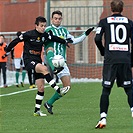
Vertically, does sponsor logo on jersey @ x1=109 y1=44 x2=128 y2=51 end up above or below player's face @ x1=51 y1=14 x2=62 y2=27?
below

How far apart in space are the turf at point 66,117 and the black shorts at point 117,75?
682mm

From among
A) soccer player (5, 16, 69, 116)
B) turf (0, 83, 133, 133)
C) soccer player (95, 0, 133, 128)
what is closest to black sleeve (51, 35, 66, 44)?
soccer player (5, 16, 69, 116)

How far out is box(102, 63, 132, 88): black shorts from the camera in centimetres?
1020

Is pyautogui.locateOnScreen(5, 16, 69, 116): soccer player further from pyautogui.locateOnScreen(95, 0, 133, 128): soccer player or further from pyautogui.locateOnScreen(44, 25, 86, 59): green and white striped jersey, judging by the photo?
pyautogui.locateOnScreen(95, 0, 133, 128): soccer player

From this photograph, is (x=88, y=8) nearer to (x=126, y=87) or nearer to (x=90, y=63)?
(x=90, y=63)

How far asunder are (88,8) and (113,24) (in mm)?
21596

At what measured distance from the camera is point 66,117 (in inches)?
478

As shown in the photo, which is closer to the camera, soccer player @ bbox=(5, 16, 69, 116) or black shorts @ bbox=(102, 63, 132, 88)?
black shorts @ bbox=(102, 63, 132, 88)

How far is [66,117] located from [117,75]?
2.14m

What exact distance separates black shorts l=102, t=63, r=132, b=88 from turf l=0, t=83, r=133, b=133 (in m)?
0.68

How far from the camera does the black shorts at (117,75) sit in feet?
33.5

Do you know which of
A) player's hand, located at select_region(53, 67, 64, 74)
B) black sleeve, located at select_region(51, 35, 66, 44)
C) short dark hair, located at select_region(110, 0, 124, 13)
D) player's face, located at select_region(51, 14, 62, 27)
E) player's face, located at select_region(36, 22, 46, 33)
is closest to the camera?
short dark hair, located at select_region(110, 0, 124, 13)

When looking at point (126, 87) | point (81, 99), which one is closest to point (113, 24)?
point (126, 87)

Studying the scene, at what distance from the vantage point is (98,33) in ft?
33.6
